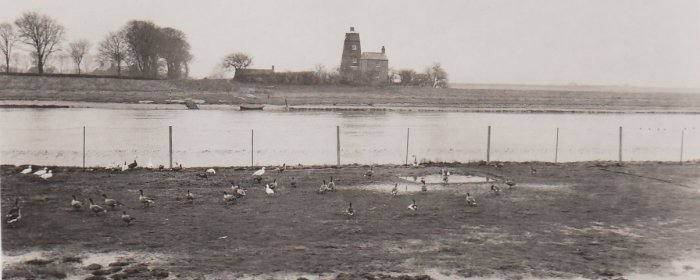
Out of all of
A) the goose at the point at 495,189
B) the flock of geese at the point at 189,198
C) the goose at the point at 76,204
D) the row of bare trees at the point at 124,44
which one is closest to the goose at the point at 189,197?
the flock of geese at the point at 189,198

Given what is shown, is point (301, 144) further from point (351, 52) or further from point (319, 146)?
point (351, 52)

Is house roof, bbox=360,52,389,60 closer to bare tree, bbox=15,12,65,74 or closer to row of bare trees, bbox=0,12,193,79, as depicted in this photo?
row of bare trees, bbox=0,12,193,79

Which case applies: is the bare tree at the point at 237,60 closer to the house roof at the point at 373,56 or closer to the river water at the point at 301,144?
the house roof at the point at 373,56

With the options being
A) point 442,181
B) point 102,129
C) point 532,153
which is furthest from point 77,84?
point 442,181

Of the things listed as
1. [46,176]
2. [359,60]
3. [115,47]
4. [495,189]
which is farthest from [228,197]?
[359,60]

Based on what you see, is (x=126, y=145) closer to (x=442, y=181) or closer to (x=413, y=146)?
(x=413, y=146)

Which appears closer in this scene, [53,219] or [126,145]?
[53,219]
